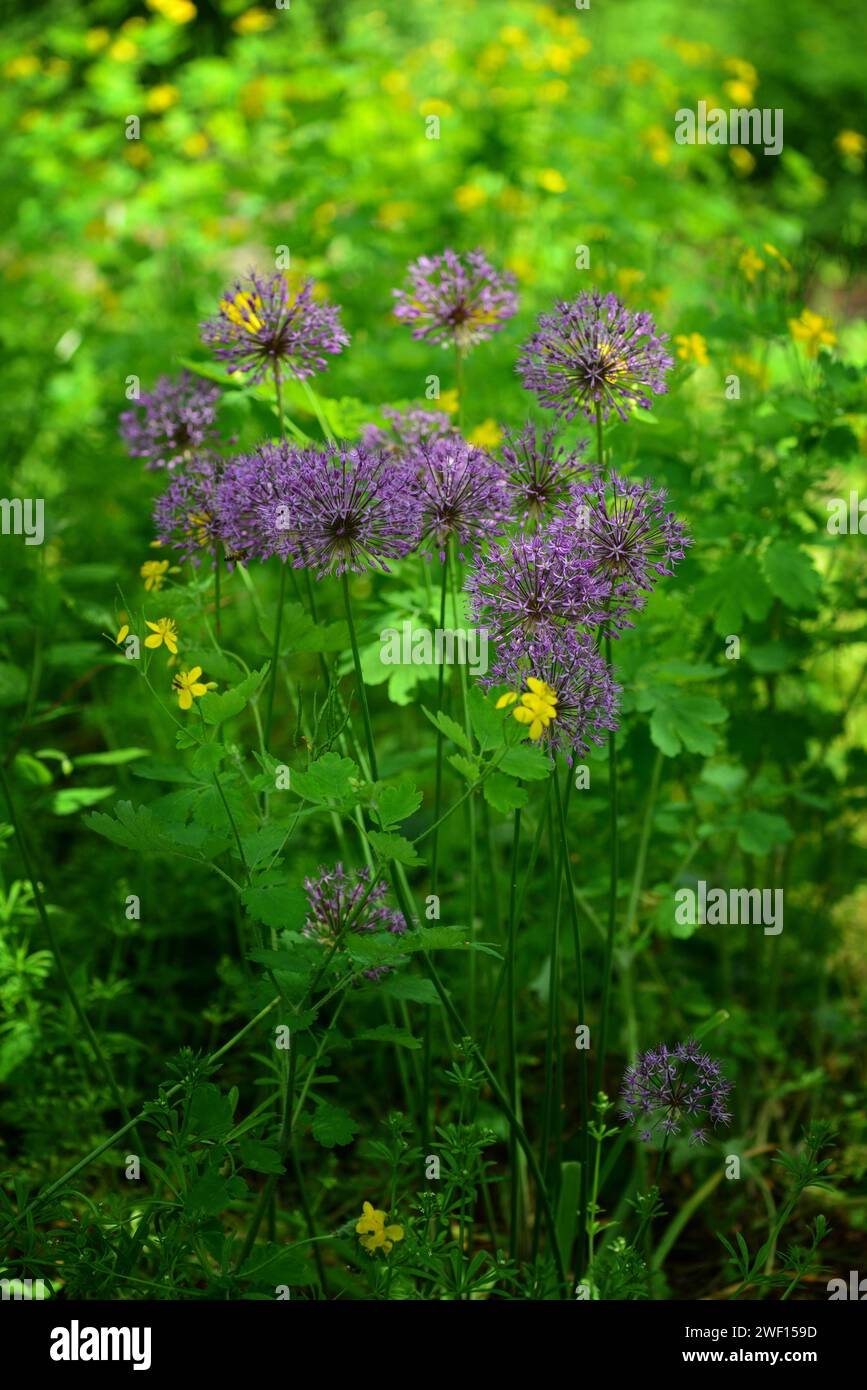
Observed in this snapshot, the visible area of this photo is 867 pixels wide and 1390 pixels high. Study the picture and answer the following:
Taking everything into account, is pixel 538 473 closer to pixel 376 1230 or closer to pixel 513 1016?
pixel 513 1016

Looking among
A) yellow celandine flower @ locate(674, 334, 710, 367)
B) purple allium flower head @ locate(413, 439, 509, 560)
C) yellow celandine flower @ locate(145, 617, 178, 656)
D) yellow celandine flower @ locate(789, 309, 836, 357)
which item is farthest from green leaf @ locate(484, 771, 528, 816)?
yellow celandine flower @ locate(789, 309, 836, 357)

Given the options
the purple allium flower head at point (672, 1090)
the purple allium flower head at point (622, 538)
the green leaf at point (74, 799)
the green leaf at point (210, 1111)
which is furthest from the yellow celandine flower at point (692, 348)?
the green leaf at point (210, 1111)

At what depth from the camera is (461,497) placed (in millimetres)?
1943

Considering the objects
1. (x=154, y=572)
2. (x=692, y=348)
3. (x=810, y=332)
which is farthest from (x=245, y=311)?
(x=810, y=332)

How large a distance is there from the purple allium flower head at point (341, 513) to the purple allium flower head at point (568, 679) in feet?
0.77

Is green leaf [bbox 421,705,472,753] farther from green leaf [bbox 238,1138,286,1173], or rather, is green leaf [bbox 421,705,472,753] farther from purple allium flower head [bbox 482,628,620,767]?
green leaf [bbox 238,1138,286,1173]

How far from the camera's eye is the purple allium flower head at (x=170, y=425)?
7.82ft

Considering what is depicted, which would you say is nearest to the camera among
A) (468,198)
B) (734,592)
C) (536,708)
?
(536,708)

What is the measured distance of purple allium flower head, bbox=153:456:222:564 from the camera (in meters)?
2.06

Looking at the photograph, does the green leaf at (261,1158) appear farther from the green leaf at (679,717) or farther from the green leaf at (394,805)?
the green leaf at (679,717)

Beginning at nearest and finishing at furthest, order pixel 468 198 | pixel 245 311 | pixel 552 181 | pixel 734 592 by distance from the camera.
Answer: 1. pixel 245 311
2. pixel 734 592
3. pixel 552 181
4. pixel 468 198

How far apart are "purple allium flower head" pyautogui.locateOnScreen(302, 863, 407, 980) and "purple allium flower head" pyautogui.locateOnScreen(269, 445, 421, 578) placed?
49 cm

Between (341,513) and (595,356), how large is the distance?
0.47 meters
